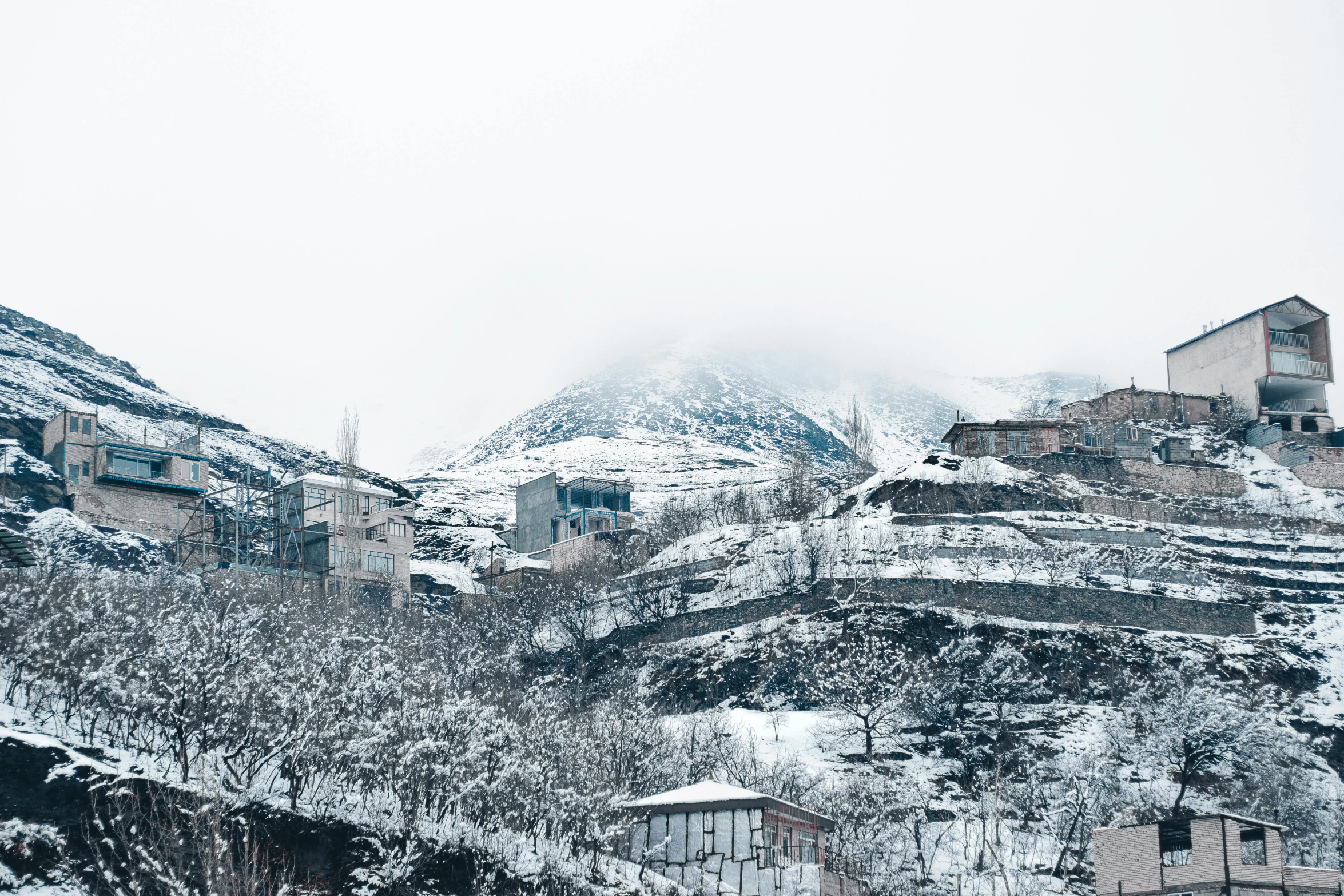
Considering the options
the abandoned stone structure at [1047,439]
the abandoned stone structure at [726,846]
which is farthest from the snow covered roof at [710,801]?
the abandoned stone structure at [1047,439]

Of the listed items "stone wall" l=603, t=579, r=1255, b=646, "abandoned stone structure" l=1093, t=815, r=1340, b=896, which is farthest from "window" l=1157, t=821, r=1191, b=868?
"stone wall" l=603, t=579, r=1255, b=646

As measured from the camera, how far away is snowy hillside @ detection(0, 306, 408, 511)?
90500 mm

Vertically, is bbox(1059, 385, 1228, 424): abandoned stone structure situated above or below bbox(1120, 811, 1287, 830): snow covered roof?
above

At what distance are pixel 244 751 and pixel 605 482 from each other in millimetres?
68792

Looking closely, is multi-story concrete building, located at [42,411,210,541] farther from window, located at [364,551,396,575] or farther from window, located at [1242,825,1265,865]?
window, located at [1242,825,1265,865]

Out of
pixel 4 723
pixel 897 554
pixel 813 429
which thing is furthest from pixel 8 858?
pixel 813 429

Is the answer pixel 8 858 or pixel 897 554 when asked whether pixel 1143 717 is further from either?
pixel 8 858

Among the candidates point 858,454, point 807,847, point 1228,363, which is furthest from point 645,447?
point 807,847

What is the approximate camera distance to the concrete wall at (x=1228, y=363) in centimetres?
9969

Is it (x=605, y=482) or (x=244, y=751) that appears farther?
(x=605, y=482)

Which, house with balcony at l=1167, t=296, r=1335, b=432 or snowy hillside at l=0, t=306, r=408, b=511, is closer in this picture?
snowy hillside at l=0, t=306, r=408, b=511

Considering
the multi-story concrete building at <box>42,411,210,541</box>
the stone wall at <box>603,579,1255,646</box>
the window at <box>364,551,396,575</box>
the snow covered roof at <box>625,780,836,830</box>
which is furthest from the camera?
the window at <box>364,551,396,575</box>

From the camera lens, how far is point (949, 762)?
60781 mm

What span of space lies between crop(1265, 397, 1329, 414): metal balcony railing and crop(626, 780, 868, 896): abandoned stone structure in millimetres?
69014
